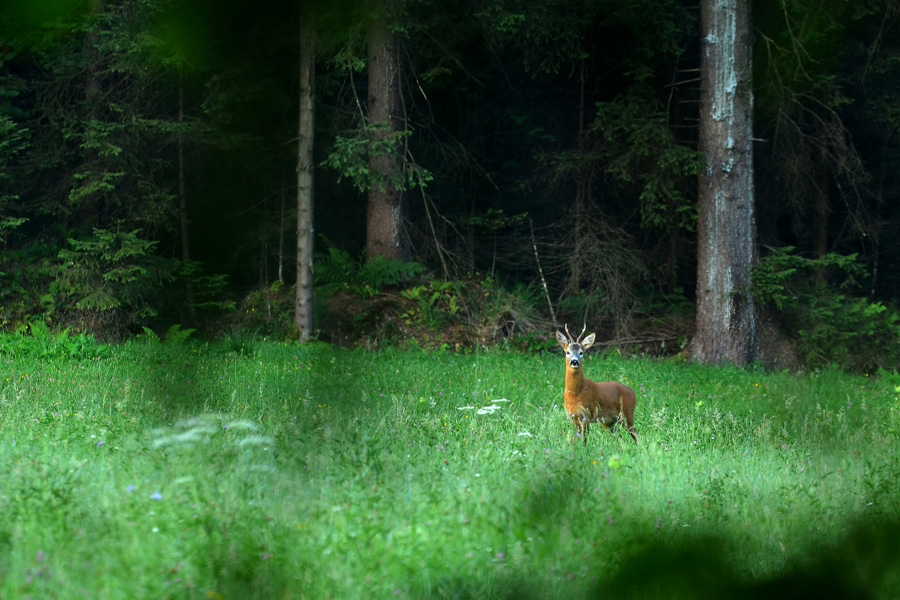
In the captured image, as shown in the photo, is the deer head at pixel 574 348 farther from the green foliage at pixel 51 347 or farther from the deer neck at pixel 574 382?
the green foliage at pixel 51 347

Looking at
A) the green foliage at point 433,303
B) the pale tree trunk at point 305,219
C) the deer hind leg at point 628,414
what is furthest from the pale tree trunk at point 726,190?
the deer hind leg at point 628,414

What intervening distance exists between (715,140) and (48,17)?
1489 centimetres

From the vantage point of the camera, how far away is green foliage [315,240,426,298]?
1695 centimetres

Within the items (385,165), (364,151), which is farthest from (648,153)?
(364,151)

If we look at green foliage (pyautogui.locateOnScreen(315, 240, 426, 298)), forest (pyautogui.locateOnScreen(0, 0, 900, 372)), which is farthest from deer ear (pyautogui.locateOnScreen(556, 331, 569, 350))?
green foliage (pyautogui.locateOnScreen(315, 240, 426, 298))

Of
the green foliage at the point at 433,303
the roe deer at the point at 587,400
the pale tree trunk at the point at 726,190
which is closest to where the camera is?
the roe deer at the point at 587,400

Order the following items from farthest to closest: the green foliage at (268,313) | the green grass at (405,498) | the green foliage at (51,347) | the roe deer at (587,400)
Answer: the green foliage at (268,313) → the green foliage at (51,347) → the roe deer at (587,400) → the green grass at (405,498)

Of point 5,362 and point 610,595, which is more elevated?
point 610,595

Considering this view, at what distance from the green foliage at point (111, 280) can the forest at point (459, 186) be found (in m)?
0.04

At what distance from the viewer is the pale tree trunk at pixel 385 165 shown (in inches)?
598

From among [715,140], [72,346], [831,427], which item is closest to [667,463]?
[831,427]

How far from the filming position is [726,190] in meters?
15.6

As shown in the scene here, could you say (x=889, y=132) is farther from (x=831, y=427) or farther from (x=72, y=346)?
(x=72, y=346)

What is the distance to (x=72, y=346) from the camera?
493 inches
